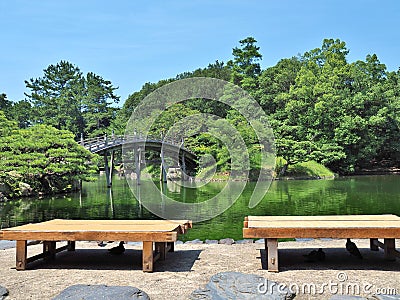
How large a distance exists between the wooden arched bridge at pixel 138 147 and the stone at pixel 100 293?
58.8ft

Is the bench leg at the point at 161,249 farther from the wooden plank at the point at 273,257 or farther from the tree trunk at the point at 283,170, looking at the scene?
the tree trunk at the point at 283,170

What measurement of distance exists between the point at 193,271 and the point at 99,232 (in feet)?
3.11

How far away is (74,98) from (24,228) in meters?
40.5

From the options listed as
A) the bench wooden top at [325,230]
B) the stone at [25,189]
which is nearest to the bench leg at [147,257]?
the bench wooden top at [325,230]

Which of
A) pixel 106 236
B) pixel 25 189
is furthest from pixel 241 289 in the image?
pixel 25 189

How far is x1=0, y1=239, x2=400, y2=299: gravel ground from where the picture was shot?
10.5 feet

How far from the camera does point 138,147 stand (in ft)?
84.2

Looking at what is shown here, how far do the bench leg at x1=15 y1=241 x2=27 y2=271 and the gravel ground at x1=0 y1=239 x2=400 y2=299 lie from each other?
9 centimetres

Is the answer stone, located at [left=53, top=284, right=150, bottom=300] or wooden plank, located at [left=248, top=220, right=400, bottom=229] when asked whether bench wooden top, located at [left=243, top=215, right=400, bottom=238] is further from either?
stone, located at [left=53, top=284, right=150, bottom=300]

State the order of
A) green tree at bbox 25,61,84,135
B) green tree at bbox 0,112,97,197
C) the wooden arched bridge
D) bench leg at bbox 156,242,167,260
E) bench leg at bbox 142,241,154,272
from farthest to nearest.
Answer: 1. green tree at bbox 25,61,84,135
2. the wooden arched bridge
3. green tree at bbox 0,112,97,197
4. bench leg at bbox 156,242,167,260
5. bench leg at bbox 142,241,154,272

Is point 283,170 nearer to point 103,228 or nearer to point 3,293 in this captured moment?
point 103,228

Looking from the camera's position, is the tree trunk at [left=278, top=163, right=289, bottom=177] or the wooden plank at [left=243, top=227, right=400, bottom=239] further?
the tree trunk at [left=278, top=163, right=289, bottom=177]

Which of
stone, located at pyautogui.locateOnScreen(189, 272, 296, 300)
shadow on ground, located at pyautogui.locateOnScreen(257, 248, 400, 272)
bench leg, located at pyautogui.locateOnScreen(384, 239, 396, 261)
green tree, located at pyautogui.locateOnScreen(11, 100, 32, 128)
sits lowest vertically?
shadow on ground, located at pyautogui.locateOnScreen(257, 248, 400, 272)

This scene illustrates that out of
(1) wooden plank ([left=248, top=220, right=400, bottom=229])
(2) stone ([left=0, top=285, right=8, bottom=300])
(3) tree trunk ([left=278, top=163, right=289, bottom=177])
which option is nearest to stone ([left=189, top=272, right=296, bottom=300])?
(1) wooden plank ([left=248, top=220, right=400, bottom=229])
